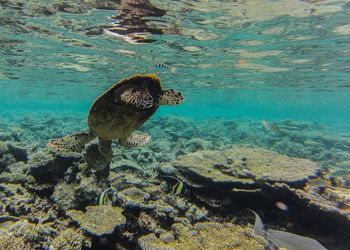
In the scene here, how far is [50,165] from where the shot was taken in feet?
22.0

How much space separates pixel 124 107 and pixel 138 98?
0.43 m

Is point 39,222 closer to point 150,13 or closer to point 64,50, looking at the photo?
point 150,13

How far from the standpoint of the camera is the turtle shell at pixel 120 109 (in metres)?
4.34

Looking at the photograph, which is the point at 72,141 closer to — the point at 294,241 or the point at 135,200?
the point at 135,200

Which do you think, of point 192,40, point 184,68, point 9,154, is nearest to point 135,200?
point 9,154

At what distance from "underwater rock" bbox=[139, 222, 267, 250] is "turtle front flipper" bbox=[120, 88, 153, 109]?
2.38 meters

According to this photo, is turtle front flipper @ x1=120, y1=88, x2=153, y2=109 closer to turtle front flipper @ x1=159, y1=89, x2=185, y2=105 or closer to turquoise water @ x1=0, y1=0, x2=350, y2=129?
turtle front flipper @ x1=159, y1=89, x2=185, y2=105

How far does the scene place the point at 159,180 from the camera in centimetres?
766

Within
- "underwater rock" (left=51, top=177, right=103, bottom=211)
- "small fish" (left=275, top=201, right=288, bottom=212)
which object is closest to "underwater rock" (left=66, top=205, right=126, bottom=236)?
"underwater rock" (left=51, top=177, right=103, bottom=211)

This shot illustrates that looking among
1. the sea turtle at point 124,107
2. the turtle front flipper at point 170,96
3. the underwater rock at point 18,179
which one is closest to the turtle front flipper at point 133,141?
the sea turtle at point 124,107

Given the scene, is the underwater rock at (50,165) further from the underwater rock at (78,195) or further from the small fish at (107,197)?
the small fish at (107,197)

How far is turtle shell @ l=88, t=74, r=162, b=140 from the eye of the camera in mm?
4340

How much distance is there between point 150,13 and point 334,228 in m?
10.1

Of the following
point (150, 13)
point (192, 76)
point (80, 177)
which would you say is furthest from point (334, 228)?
point (192, 76)
